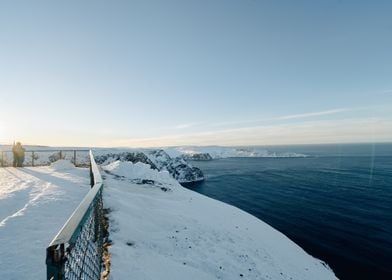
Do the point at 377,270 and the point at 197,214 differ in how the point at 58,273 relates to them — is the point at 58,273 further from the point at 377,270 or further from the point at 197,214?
the point at 377,270

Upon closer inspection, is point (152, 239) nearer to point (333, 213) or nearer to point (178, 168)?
point (333, 213)

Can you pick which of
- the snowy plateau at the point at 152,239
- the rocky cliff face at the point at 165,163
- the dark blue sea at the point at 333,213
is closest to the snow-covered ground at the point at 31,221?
the snowy plateau at the point at 152,239

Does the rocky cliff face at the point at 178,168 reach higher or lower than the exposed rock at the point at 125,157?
lower

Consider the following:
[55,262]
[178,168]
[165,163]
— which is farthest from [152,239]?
[165,163]

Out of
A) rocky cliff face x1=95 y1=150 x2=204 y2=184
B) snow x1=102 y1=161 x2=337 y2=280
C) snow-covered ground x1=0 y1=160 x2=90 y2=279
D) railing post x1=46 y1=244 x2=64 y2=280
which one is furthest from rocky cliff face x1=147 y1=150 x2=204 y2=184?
railing post x1=46 y1=244 x2=64 y2=280

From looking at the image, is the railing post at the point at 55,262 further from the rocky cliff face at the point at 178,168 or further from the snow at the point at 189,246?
the rocky cliff face at the point at 178,168

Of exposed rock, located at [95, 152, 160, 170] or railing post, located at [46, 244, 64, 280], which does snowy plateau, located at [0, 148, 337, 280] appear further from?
exposed rock, located at [95, 152, 160, 170]
